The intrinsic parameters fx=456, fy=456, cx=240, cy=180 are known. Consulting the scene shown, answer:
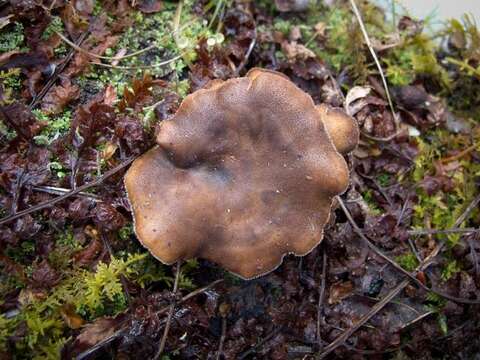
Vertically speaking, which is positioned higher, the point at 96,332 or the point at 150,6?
the point at 150,6

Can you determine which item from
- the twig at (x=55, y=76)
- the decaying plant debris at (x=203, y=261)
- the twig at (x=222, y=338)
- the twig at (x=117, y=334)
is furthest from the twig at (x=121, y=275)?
the twig at (x=55, y=76)

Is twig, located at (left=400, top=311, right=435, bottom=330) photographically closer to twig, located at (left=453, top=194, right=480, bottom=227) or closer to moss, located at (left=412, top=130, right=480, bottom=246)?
moss, located at (left=412, top=130, right=480, bottom=246)

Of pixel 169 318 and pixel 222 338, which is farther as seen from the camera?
pixel 222 338

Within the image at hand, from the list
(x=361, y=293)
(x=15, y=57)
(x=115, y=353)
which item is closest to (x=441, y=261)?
(x=361, y=293)

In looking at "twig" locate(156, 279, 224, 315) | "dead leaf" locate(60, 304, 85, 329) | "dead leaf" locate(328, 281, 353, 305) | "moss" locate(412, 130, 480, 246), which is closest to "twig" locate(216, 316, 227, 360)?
"twig" locate(156, 279, 224, 315)

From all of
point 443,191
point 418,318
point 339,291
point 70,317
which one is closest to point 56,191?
point 70,317

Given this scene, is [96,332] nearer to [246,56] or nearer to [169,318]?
[169,318]

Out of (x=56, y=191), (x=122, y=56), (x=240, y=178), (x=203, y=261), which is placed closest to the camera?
(x=240, y=178)
